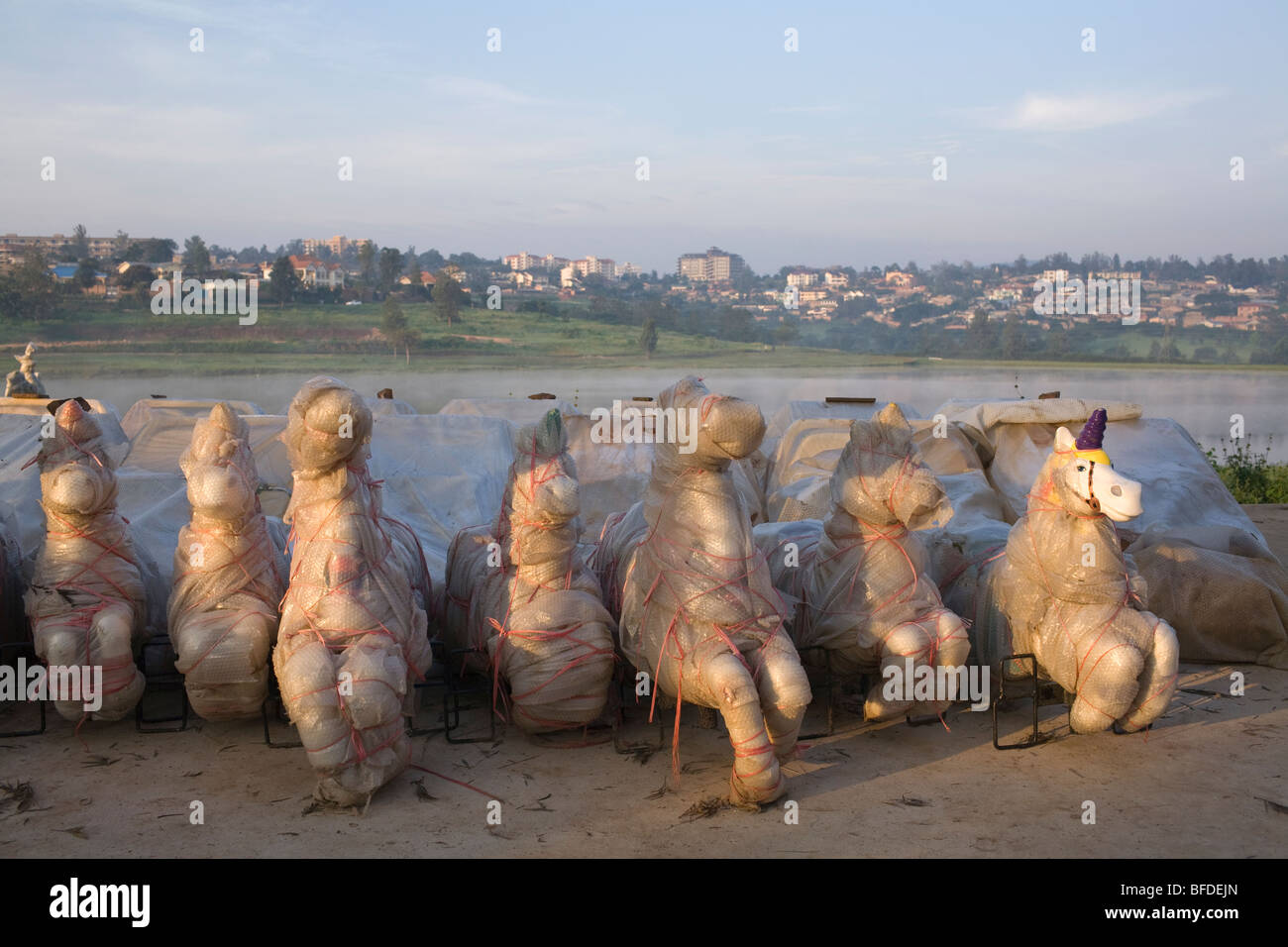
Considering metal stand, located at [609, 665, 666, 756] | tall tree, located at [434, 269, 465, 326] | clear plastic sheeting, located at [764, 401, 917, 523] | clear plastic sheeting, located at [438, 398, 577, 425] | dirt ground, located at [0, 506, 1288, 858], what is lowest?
dirt ground, located at [0, 506, 1288, 858]

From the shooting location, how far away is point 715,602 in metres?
4.85

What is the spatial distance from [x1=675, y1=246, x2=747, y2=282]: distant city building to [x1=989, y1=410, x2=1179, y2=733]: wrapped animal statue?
2243cm

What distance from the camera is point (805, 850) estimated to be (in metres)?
4.29

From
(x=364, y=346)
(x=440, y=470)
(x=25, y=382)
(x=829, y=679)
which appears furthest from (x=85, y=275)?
(x=829, y=679)

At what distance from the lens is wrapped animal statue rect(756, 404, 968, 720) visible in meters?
5.31

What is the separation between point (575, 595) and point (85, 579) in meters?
A: 2.39

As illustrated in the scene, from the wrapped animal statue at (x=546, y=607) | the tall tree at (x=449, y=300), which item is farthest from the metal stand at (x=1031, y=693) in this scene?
the tall tree at (x=449, y=300)

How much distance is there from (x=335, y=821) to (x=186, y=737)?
1362 mm

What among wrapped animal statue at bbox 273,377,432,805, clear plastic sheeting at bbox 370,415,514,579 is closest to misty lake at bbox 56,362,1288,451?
clear plastic sheeting at bbox 370,415,514,579

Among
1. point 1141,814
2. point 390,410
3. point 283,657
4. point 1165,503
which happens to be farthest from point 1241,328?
point 283,657

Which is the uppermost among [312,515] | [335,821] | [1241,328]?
[1241,328]

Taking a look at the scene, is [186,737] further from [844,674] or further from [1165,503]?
[1165,503]

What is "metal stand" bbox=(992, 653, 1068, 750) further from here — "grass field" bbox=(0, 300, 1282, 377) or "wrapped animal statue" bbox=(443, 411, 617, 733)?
"grass field" bbox=(0, 300, 1282, 377)

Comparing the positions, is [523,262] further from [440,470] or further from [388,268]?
[440,470]
